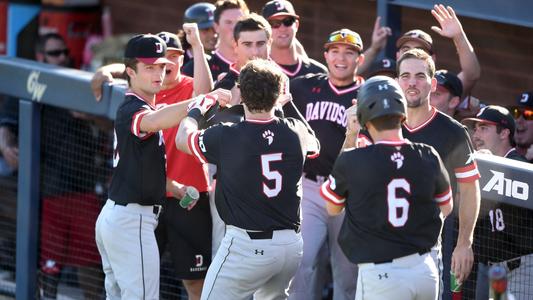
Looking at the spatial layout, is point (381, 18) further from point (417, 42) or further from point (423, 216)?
point (423, 216)

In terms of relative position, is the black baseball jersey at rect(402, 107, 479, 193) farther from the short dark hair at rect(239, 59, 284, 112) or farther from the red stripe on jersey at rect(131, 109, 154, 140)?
the red stripe on jersey at rect(131, 109, 154, 140)

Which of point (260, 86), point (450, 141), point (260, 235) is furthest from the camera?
point (450, 141)

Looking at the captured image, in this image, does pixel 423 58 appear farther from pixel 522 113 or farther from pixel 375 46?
pixel 375 46

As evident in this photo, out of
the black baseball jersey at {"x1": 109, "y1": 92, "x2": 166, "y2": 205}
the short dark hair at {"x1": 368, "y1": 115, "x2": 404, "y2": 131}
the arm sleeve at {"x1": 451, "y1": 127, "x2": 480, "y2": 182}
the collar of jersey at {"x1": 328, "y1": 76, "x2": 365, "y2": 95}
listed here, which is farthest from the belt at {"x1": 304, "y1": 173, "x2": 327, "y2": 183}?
the short dark hair at {"x1": 368, "y1": 115, "x2": 404, "y2": 131}

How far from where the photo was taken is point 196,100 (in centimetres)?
576

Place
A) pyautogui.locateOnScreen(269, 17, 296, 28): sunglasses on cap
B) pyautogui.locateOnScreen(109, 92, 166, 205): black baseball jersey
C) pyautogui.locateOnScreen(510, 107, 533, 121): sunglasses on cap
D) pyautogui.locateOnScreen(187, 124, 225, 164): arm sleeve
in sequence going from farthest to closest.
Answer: pyautogui.locateOnScreen(269, 17, 296, 28): sunglasses on cap
pyautogui.locateOnScreen(510, 107, 533, 121): sunglasses on cap
pyautogui.locateOnScreen(109, 92, 166, 205): black baseball jersey
pyautogui.locateOnScreen(187, 124, 225, 164): arm sleeve

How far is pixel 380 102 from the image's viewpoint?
493 cm

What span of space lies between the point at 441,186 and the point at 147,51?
1.92 m

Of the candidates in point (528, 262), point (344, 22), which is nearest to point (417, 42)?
point (528, 262)

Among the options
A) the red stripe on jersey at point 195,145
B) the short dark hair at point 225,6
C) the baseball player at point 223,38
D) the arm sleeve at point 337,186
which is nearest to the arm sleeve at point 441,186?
the arm sleeve at point 337,186

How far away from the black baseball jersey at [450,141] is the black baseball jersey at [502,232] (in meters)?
0.33

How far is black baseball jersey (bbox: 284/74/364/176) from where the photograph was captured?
654cm

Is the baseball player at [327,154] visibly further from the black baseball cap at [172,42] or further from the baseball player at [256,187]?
the baseball player at [256,187]

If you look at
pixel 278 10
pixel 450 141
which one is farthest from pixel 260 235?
pixel 278 10
